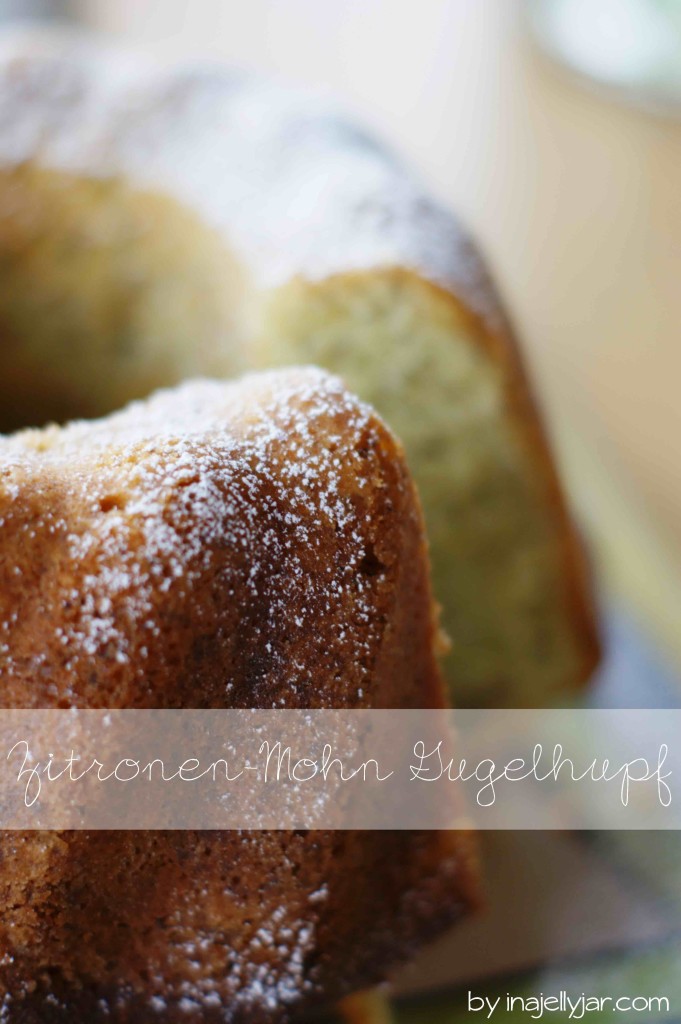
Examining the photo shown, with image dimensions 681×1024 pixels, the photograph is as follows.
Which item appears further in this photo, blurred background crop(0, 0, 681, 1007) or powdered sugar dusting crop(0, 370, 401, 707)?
blurred background crop(0, 0, 681, 1007)

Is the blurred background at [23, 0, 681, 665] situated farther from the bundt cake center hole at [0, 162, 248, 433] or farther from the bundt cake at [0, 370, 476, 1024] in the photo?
the bundt cake at [0, 370, 476, 1024]

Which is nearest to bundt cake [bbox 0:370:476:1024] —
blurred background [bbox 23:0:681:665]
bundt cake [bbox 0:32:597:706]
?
bundt cake [bbox 0:32:597:706]

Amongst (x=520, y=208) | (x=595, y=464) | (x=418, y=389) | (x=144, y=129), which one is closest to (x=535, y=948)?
(x=418, y=389)

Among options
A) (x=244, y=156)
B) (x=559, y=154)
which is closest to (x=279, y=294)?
(x=244, y=156)

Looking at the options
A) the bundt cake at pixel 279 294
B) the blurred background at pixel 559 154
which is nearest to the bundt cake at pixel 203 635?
the bundt cake at pixel 279 294

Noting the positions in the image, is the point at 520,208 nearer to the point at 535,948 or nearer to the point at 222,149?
the point at 222,149

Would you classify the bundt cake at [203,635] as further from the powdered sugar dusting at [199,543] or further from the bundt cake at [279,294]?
the bundt cake at [279,294]

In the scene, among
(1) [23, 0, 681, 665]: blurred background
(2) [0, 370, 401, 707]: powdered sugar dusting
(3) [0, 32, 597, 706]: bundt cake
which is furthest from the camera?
(1) [23, 0, 681, 665]: blurred background
